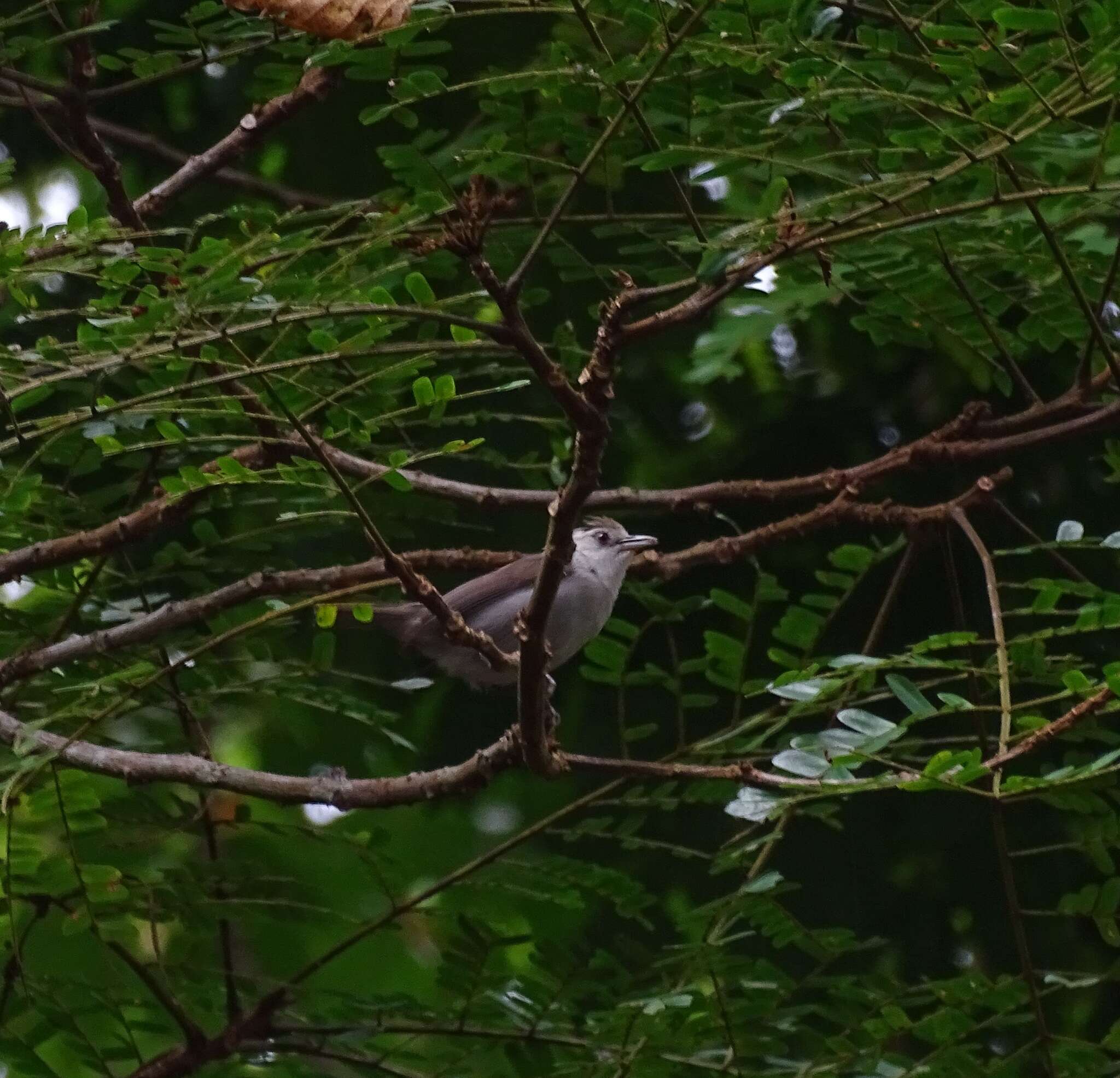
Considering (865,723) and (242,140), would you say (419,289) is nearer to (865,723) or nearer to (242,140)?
(865,723)

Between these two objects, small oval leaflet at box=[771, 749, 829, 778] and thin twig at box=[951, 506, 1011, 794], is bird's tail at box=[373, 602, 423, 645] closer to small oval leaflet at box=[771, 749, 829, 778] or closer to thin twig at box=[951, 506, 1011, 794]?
thin twig at box=[951, 506, 1011, 794]

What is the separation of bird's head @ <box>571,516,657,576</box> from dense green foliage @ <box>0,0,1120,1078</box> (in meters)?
0.19

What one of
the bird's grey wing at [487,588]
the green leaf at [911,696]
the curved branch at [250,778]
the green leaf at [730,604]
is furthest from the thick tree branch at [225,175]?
the green leaf at [911,696]

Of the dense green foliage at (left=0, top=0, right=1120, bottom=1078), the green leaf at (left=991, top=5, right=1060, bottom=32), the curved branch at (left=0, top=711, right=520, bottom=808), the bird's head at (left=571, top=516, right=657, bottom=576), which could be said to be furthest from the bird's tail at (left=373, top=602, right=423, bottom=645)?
the green leaf at (left=991, top=5, right=1060, bottom=32)

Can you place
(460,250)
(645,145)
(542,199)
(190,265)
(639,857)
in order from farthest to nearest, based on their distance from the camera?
(639,857)
(542,199)
(645,145)
(190,265)
(460,250)

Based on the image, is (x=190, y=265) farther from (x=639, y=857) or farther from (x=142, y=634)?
(x=639, y=857)

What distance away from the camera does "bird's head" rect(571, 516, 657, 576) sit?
15.5 feet

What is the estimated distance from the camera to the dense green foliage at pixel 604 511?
8.38ft

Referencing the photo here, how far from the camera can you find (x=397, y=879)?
13.3ft

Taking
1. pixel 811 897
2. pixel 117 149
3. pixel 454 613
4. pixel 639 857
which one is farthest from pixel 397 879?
pixel 117 149

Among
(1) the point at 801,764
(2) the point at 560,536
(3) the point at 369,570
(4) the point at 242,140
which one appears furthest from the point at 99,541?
(1) the point at 801,764

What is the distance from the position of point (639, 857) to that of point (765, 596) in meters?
1.08

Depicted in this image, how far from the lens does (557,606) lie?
182 inches

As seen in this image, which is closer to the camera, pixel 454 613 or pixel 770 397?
pixel 454 613
